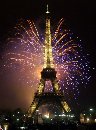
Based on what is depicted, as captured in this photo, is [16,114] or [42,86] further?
[16,114]

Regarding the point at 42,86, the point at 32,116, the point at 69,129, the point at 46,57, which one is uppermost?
the point at 46,57

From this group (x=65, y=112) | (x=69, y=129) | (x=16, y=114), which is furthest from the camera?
(x=16, y=114)

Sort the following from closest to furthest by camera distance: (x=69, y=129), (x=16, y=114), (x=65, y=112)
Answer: (x=69, y=129), (x=65, y=112), (x=16, y=114)

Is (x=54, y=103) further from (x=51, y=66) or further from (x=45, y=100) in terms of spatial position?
(x=51, y=66)

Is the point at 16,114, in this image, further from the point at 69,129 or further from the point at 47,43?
the point at 69,129

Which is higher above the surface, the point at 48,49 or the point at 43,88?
the point at 48,49

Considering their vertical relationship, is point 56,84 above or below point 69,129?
above

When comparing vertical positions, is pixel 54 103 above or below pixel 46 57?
below

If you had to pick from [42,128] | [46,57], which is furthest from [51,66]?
[42,128]

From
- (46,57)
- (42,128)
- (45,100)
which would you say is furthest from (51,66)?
(42,128)
